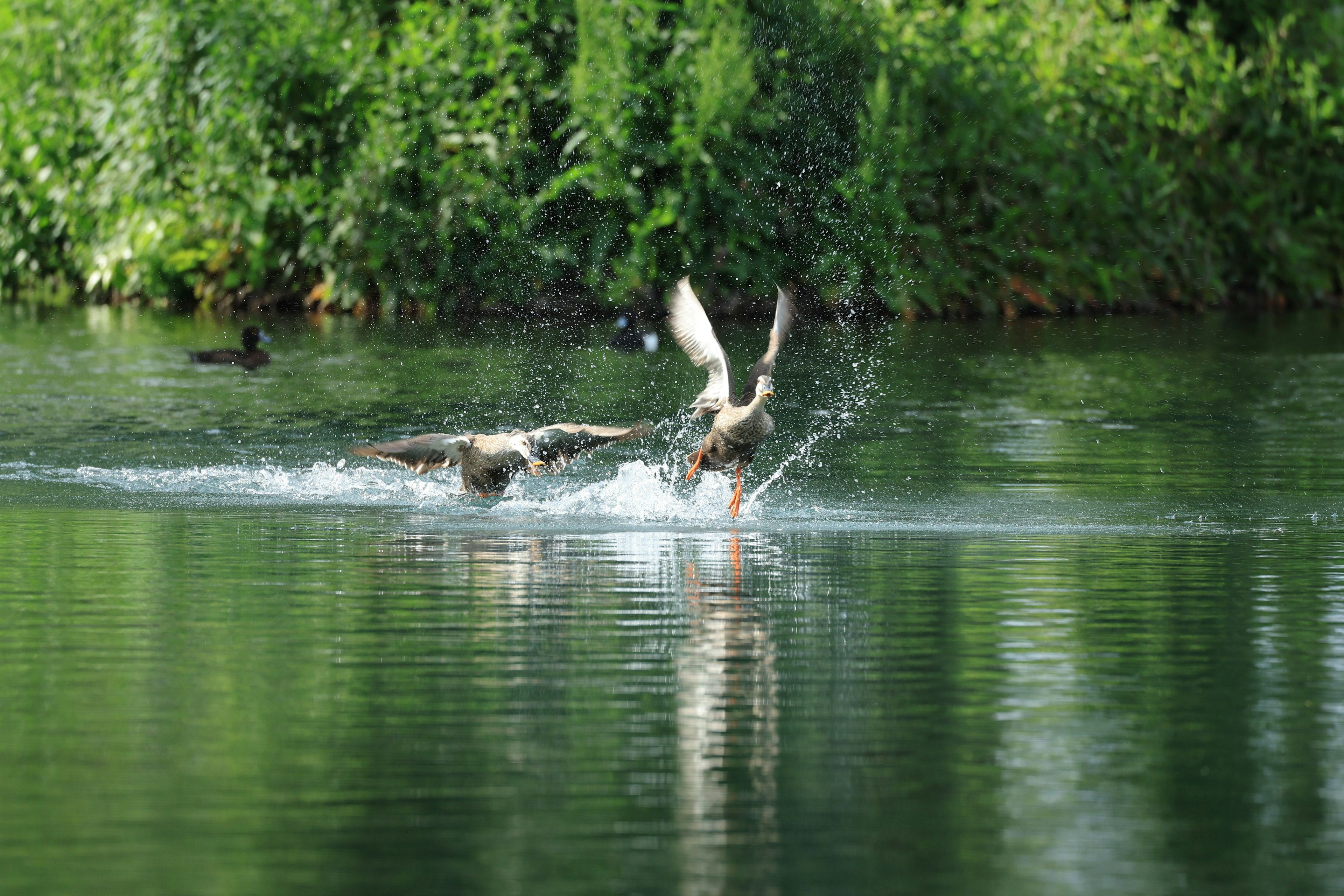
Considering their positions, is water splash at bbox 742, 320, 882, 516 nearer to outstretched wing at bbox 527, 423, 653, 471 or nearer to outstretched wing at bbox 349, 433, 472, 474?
outstretched wing at bbox 527, 423, 653, 471

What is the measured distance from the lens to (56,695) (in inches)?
319

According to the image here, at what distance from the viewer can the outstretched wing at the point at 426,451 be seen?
13.8 meters

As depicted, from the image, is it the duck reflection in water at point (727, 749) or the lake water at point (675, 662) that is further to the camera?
the lake water at point (675, 662)

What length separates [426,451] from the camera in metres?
14.1

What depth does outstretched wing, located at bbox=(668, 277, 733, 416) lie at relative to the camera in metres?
14.3

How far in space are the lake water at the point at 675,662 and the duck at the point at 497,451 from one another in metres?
0.25

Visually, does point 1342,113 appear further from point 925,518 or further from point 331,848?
point 331,848

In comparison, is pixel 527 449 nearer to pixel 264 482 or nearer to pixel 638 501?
pixel 638 501

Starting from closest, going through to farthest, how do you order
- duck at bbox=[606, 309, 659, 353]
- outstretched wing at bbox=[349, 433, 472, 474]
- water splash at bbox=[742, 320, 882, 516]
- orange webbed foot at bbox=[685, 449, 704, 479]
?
outstretched wing at bbox=[349, 433, 472, 474] → orange webbed foot at bbox=[685, 449, 704, 479] → water splash at bbox=[742, 320, 882, 516] → duck at bbox=[606, 309, 659, 353]

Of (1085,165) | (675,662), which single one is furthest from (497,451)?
(1085,165)

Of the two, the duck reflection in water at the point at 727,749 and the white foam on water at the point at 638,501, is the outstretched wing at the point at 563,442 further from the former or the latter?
the duck reflection in water at the point at 727,749

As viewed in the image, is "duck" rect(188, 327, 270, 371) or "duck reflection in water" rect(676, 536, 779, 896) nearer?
"duck reflection in water" rect(676, 536, 779, 896)

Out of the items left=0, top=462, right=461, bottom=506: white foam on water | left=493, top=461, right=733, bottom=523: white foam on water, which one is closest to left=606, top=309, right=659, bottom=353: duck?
left=0, top=462, right=461, bottom=506: white foam on water

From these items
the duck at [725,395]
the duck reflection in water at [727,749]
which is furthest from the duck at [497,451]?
the duck reflection in water at [727,749]
